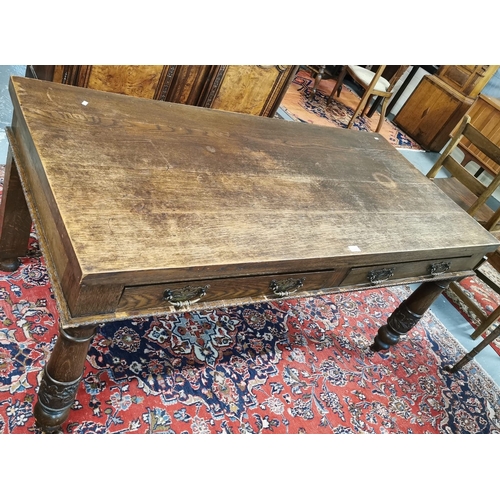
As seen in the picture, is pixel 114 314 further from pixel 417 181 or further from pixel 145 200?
pixel 417 181

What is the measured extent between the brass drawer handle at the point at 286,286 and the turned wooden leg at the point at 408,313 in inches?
36.6

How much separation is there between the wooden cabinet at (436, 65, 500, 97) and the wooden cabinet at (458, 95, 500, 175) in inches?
5.3

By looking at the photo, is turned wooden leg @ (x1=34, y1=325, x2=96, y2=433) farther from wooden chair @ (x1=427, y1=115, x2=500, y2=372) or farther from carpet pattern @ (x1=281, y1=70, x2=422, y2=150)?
carpet pattern @ (x1=281, y1=70, x2=422, y2=150)

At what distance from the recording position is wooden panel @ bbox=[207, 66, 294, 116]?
3.02 metres

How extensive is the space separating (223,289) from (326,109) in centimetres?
425

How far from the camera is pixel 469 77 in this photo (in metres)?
5.20

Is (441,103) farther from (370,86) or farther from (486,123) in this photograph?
(370,86)

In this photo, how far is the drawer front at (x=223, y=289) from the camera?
4.46 feet

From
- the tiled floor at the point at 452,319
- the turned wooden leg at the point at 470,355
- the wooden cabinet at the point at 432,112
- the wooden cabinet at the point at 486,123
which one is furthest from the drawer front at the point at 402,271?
the wooden cabinet at the point at 432,112

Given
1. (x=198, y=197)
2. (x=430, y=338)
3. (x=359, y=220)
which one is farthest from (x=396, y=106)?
(x=198, y=197)

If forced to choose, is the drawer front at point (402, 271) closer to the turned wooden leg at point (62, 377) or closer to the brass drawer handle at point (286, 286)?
the brass drawer handle at point (286, 286)

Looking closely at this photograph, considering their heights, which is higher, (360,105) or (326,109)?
(360,105)

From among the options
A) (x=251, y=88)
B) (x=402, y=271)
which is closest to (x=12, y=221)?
(x=402, y=271)

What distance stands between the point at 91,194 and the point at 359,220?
1.00 metres
